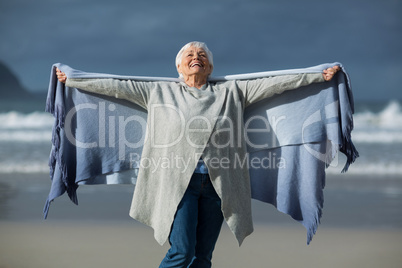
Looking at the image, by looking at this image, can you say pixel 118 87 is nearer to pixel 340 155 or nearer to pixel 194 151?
pixel 194 151

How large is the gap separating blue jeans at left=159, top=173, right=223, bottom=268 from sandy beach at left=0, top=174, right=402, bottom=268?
2.73 feet

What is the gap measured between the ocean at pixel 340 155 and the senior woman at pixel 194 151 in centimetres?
75

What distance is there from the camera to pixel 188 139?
2.34 meters

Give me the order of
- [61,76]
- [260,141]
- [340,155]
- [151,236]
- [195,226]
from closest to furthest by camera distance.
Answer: [195,226] < [61,76] < [260,141] < [151,236] < [340,155]

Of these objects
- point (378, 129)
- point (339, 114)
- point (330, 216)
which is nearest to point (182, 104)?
A: point (339, 114)

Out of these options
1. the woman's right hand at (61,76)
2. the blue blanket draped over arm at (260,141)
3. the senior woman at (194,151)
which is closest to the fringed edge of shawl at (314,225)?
the blue blanket draped over arm at (260,141)

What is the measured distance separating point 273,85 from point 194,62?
395 millimetres

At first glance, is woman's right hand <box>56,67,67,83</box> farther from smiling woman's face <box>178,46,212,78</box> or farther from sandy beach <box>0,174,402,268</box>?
sandy beach <box>0,174,402,268</box>

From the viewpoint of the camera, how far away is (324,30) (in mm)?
13164

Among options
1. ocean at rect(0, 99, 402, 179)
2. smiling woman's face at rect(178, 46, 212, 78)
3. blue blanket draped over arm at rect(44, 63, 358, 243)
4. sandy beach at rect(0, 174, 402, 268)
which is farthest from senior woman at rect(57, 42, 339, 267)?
sandy beach at rect(0, 174, 402, 268)

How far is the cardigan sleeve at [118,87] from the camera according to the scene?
8.11ft

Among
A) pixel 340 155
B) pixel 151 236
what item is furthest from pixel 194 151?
pixel 340 155

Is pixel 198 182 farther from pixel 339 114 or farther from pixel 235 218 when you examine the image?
pixel 339 114

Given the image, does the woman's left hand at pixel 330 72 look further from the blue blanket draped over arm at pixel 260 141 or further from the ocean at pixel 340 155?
the ocean at pixel 340 155
